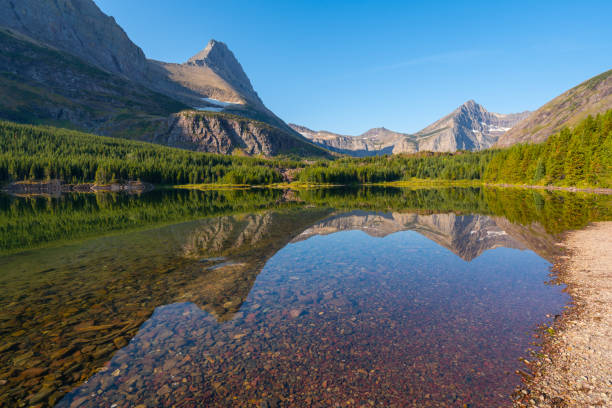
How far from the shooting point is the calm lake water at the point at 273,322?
884cm

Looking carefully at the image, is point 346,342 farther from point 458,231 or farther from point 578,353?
point 458,231

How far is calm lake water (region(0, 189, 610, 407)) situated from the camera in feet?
29.0

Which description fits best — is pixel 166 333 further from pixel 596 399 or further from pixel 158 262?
pixel 596 399

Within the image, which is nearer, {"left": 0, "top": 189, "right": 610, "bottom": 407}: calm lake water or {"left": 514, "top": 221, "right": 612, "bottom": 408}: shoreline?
{"left": 514, "top": 221, "right": 612, "bottom": 408}: shoreline

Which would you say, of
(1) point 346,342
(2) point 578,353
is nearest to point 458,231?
(2) point 578,353

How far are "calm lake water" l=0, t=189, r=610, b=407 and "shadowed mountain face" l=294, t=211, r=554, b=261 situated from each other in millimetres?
451

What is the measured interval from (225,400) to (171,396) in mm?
1718

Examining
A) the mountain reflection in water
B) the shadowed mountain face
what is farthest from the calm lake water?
the shadowed mountain face

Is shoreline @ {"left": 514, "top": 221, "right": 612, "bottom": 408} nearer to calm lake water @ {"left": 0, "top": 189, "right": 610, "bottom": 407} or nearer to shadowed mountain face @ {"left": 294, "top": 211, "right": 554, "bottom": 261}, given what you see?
calm lake water @ {"left": 0, "top": 189, "right": 610, "bottom": 407}


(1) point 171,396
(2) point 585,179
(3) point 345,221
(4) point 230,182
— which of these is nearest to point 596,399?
(1) point 171,396

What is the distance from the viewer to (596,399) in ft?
25.5

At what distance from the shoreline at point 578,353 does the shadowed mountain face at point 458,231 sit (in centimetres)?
746

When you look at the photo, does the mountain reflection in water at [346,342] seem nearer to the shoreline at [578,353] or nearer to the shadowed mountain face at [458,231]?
the shoreline at [578,353]

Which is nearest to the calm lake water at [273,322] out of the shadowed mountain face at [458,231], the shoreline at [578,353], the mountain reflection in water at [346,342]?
the mountain reflection in water at [346,342]
